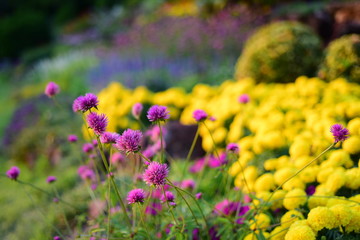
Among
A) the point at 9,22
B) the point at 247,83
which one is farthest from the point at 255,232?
the point at 9,22

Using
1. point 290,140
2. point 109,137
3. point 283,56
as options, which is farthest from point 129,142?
point 283,56

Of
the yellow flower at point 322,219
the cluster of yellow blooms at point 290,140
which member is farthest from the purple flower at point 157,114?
the yellow flower at point 322,219

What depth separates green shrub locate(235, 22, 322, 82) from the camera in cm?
449

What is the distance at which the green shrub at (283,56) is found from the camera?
4.49 m

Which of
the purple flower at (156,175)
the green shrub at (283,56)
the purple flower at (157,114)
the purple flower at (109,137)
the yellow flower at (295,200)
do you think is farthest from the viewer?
the green shrub at (283,56)

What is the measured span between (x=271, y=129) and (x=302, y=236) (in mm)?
1475

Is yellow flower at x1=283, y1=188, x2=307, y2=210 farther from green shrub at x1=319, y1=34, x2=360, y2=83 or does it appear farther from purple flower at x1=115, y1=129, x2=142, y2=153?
green shrub at x1=319, y1=34, x2=360, y2=83

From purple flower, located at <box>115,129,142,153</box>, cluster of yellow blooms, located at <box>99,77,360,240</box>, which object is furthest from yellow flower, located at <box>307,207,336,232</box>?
purple flower, located at <box>115,129,142,153</box>

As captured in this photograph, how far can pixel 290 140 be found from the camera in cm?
283

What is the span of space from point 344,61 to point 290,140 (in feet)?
4.94

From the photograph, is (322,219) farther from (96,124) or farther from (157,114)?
(96,124)

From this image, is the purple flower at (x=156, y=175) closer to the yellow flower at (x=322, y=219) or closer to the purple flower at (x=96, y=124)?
the purple flower at (x=96, y=124)

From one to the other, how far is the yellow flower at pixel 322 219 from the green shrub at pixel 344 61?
262 centimetres

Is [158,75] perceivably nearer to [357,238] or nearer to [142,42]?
[142,42]
